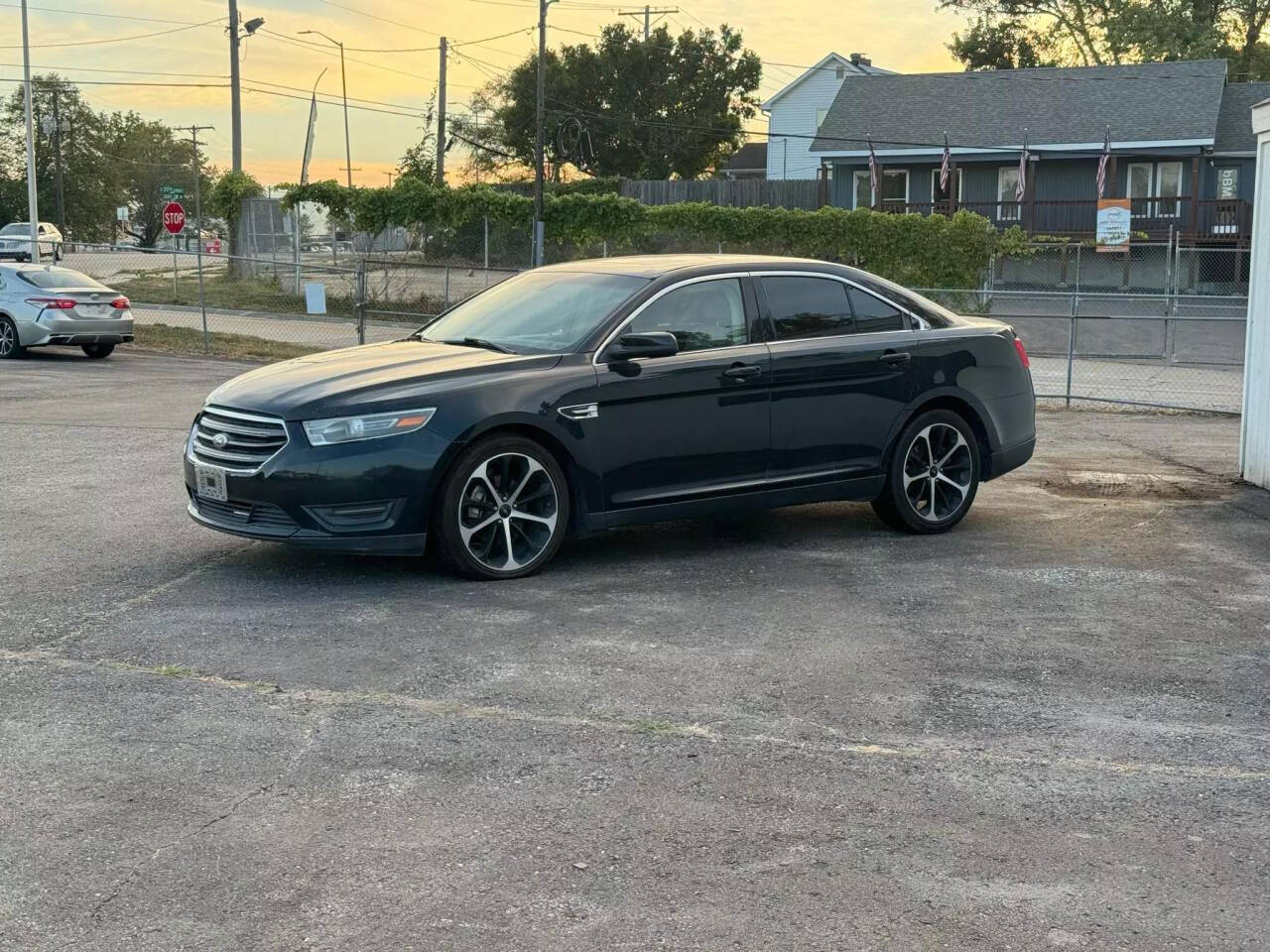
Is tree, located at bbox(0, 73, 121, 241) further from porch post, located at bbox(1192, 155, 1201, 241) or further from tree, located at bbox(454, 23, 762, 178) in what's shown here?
porch post, located at bbox(1192, 155, 1201, 241)

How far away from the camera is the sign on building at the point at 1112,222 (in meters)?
38.8

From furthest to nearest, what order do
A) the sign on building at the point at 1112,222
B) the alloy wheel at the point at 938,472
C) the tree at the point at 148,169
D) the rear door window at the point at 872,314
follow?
the tree at the point at 148,169
the sign on building at the point at 1112,222
the alloy wheel at the point at 938,472
the rear door window at the point at 872,314

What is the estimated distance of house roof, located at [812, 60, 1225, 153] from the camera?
44.4 m

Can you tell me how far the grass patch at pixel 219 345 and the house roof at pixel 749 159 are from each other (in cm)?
5187

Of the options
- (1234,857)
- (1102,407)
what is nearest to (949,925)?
(1234,857)

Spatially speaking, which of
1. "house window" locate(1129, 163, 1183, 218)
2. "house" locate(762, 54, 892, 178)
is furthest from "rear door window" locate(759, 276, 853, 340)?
"house" locate(762, 54, 892, 178)

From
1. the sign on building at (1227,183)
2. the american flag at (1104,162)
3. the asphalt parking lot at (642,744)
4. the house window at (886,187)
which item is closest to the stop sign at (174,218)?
the asphalt parking lot at (642,744)

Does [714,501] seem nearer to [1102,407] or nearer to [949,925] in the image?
[949,925]

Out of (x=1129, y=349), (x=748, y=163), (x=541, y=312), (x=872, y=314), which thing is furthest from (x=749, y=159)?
(x=541, y=312)

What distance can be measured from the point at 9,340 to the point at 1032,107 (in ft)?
113

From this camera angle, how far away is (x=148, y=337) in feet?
83.5

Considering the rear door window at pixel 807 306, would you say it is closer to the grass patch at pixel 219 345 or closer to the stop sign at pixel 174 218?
the grass patch at pixel 219 345

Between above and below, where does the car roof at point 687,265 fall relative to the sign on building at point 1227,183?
below

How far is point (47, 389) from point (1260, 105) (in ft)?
43.4
